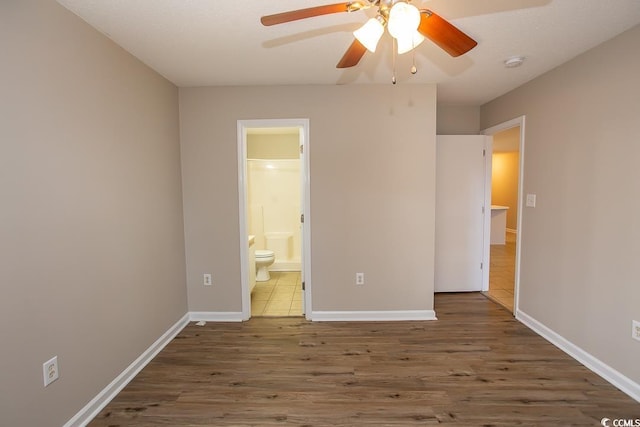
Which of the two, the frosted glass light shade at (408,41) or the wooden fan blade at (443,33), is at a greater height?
the wooden fan blade at (443,33)

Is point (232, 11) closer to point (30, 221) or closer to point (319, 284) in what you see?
point (30, 221)

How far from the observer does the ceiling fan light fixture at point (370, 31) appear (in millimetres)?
1272

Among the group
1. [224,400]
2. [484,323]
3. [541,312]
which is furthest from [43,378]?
[541,312]

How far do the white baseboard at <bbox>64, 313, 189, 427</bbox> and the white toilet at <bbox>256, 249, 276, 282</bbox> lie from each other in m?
1.48

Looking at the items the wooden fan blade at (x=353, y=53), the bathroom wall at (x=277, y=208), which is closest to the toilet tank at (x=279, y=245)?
the bathroom wall at (x=277, y=208)

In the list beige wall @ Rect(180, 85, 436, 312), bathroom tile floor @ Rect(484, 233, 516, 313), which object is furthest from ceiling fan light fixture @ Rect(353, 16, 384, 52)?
bathroom tile floor @ Rect(484, 233, 516, 313)

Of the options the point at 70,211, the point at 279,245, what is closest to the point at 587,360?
the point at 70,211

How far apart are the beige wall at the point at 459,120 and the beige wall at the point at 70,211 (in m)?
3.33

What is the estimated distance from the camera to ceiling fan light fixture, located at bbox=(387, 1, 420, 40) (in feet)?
3.62

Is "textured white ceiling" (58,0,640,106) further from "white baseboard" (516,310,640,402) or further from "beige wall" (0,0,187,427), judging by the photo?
"white baseboard" (516,310,640,402)

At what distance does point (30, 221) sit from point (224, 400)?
1526 mm

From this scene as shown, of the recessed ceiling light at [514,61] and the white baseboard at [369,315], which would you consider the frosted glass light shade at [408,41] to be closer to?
the recessed ceiling light at [514,61]

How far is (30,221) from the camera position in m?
1.42

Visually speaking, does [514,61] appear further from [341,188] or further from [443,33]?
[341,188]
